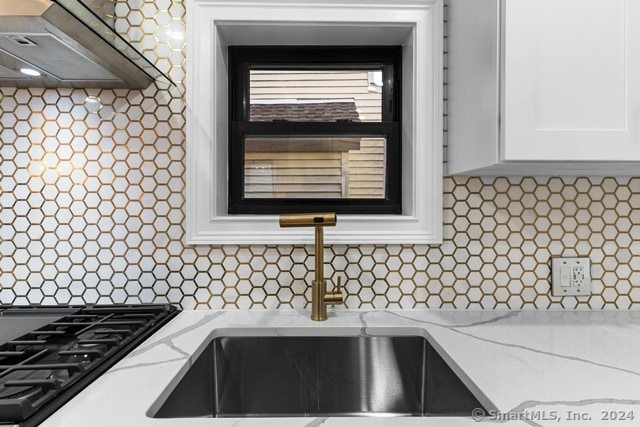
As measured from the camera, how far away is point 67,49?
0.85m

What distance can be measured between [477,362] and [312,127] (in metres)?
0.90

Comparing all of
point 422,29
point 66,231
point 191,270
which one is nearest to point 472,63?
point 422,29

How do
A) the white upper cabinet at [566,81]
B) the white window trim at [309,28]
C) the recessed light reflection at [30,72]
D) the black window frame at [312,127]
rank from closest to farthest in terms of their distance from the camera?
1. the white upper cabinet at [566,81]
2. the recessed light reflection at [30,72]
3. the white window trim at [309,28]
4. the black window frame at [312,127]

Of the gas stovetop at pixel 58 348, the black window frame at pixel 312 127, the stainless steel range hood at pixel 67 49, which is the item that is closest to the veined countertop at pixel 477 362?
the gas stovetop at pixel 58 348

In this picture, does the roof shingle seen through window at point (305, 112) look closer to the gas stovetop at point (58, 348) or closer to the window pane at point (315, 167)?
the window pane at point (315, 167)

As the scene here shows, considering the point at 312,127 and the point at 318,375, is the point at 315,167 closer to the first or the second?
the point at 312,127

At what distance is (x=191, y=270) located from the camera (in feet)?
4.08

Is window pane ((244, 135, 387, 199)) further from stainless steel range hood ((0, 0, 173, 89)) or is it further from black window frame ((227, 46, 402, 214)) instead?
stainless steel range hood ((0, 0, 173, 89))

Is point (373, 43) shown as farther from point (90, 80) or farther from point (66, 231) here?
point (66, 231)

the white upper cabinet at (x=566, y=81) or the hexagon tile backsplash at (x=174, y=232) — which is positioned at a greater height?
the white upper cabinet at (x=566, y=81)

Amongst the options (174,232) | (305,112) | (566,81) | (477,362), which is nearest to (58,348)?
(174,232)

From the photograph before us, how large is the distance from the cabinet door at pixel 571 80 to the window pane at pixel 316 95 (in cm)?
62

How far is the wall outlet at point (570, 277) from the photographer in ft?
4.10

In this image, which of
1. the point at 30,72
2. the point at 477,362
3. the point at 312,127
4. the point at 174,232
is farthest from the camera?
the point at 312,127
